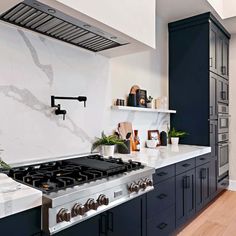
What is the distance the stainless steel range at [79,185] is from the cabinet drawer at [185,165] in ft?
2.24

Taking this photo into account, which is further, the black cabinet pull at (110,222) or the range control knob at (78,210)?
the black cabinet pull at (110,222)

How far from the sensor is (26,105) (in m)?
1.76

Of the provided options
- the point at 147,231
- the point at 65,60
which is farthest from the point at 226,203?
the point at 65,60

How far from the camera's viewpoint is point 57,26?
1.71 metres

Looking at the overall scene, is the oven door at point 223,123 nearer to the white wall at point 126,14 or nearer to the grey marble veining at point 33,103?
the white wall at point 126,14

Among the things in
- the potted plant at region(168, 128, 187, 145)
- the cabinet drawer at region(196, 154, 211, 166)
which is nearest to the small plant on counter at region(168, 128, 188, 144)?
the potted plant at region(168, 128, 187, 145)

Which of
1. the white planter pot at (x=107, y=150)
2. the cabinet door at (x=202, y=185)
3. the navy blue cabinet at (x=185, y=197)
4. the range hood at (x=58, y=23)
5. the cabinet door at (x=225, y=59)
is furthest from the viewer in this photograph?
the cabinet door at (x=225, y=59)

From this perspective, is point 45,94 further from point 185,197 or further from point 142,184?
point 185,197

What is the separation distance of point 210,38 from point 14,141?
2.84 meters

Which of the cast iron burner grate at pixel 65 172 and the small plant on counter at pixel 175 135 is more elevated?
the small plant on counter at pixel 175 135

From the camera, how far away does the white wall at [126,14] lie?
1476 millimetres

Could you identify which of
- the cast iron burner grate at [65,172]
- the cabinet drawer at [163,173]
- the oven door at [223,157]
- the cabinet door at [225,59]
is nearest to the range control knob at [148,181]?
the cast iron burner grate at [65,172]

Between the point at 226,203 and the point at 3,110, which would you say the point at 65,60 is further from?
the point at 226,203

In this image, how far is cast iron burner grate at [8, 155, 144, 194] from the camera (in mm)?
1269
